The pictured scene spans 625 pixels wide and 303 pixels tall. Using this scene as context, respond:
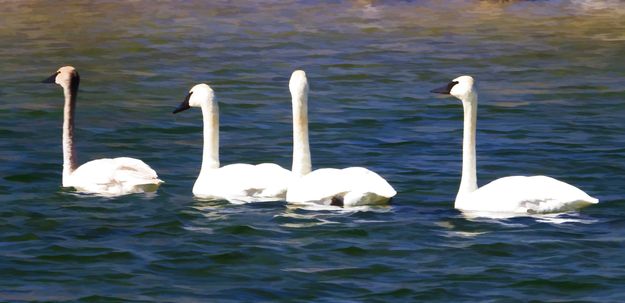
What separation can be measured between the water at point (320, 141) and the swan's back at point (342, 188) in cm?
14

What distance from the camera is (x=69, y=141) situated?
1570 cm

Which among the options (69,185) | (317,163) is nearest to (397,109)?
(317,163)

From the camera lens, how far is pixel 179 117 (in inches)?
797

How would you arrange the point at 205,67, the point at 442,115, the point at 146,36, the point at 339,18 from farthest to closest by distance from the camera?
the point at 339,18 → the point at 146,36 → the point at 205,67 → the point at 442,115

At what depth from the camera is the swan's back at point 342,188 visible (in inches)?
540

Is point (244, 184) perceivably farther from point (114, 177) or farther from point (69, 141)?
point (69, 141)

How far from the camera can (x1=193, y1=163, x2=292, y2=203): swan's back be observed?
A: 14.4 meters

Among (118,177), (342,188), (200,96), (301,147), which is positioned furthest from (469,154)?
(118,177)

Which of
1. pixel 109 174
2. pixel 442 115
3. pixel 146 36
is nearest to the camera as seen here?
pixel 109 174

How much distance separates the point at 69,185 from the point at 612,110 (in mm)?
7749

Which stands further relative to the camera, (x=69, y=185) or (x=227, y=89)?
(x=227, y=89)

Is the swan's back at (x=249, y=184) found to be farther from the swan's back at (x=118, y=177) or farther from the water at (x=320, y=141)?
the swan's back at (x=118, y=177)

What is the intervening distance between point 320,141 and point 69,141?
3.45m

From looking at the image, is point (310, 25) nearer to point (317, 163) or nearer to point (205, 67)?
point (205, 67)
